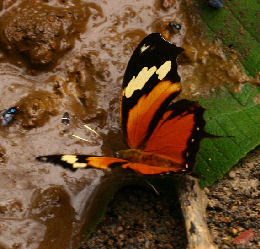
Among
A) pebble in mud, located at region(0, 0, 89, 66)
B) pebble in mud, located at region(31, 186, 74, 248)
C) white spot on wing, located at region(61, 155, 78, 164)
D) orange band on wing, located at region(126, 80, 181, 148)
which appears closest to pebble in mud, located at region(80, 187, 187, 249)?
pebble in mud, located at region(31, 186, 74, 248)

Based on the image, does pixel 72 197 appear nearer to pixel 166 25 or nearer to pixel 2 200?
pixel 2 200

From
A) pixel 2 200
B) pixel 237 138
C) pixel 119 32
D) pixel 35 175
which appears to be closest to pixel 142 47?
pixel 119 32

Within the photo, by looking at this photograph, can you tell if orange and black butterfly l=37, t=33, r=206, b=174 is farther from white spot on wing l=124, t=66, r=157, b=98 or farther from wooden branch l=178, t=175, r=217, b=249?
wooden branch l=178, t=175, r=217, b=249

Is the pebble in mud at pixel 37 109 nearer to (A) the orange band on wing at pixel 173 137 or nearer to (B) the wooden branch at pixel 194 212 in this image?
(A) the orange band on wing at pixel 173 137

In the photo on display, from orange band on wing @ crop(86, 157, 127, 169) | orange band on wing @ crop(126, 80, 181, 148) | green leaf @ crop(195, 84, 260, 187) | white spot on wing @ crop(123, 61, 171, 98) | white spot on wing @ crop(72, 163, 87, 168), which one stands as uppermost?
white spot on wing @ crop(123, 61, 171, 98)

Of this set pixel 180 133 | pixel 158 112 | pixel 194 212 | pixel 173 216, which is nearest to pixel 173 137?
pixel 180 133

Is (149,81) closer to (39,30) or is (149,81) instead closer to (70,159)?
(70,159)
